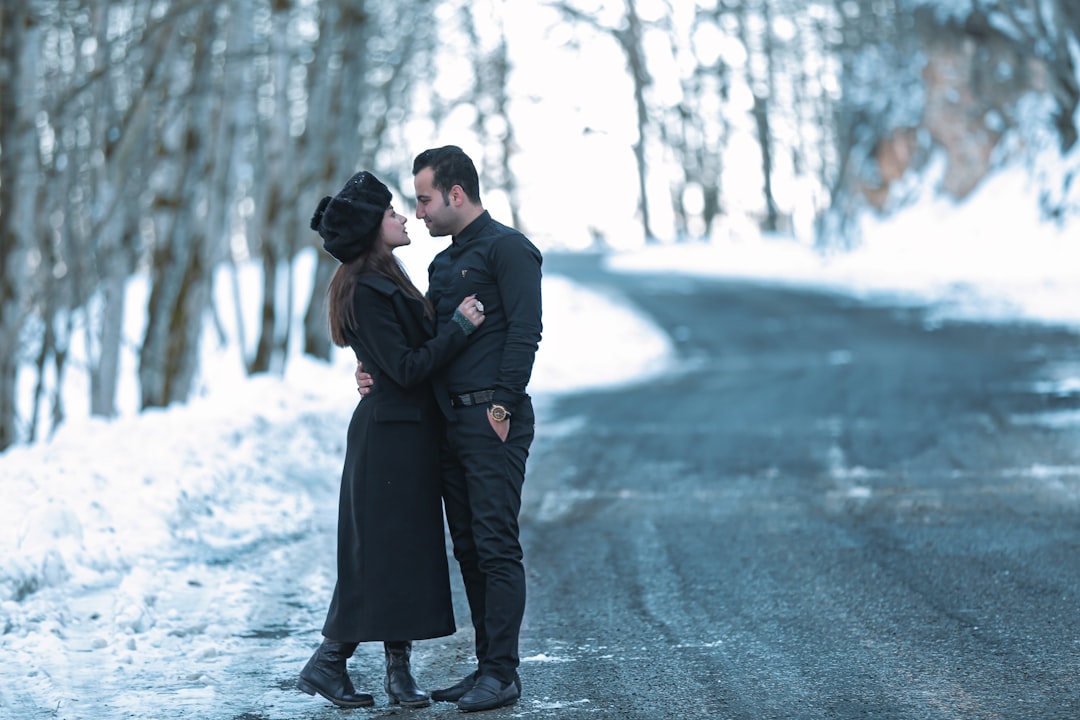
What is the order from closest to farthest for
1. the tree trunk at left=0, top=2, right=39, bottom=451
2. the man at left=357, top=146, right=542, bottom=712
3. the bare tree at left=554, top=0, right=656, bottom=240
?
1. the man at left=357, top=146, right=542, bottom=712
2. the tree trunk at left=0, top=2, right=39, bottom=451
3. the bare tree at left=554, top=0, right=656, bottom=240

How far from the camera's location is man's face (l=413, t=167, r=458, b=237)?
5176mm

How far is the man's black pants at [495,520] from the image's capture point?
5.10m

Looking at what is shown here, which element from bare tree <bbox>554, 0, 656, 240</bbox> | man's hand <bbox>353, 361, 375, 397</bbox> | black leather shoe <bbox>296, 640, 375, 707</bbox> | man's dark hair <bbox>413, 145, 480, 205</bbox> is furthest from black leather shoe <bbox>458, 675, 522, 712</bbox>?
bare tree <bbox>554, 0, 656, 240</bbox>

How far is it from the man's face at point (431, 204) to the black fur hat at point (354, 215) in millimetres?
130

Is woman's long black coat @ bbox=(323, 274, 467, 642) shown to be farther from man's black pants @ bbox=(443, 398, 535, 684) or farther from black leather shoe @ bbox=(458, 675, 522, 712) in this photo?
black leather shoe @ bbox=(458, 675, 522, 712)

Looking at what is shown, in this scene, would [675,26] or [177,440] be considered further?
[675,26]

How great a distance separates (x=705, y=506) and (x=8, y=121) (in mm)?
6376

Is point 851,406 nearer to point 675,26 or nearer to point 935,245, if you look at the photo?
point 935,245

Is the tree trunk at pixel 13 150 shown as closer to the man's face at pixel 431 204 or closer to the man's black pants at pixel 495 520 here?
the man's face at pixel 431 204

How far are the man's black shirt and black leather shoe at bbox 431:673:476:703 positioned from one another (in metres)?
1.06

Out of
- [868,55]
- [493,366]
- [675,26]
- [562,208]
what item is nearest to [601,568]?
[493,366]

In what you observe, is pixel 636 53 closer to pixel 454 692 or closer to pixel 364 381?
pixel 364 381

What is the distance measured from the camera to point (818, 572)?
7.06 m

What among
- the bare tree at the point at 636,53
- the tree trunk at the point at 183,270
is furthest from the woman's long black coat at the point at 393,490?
the bare tree at the point at 636,53
